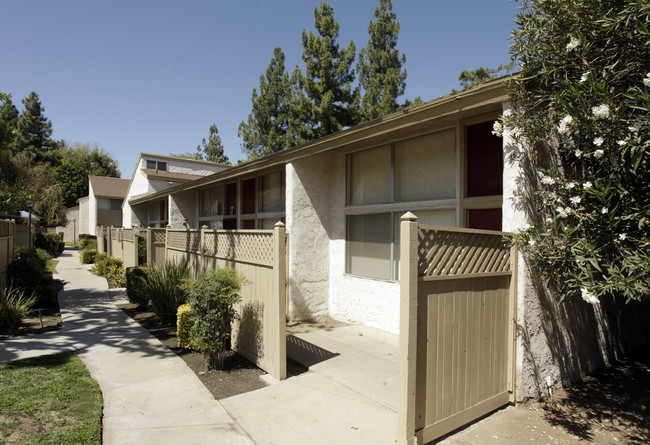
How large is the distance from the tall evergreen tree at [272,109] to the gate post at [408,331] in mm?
25258

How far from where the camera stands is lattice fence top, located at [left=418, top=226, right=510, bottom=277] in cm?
328

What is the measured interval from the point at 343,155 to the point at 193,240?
3.53 m

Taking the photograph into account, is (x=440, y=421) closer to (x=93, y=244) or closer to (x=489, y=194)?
Result: (x=489, y=194)

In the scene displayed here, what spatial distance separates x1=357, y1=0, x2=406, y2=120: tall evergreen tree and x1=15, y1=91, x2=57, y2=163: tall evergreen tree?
140ft

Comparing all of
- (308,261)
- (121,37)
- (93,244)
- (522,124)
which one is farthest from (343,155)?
(93,244)

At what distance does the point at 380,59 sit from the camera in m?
22.5

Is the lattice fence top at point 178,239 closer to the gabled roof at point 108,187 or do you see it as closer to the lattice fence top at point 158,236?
the lattice fence top at point 158,236

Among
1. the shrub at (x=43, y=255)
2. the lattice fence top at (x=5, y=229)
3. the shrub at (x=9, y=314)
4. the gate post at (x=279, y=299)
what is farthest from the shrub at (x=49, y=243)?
the gate post at (x=279, y=299)

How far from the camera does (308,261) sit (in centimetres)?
778

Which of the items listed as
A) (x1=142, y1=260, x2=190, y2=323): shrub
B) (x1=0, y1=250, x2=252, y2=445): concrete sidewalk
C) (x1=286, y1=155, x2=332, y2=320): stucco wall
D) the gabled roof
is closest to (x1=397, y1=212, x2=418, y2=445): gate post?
(x1=0, y1=250, x2=252, y2=445): concrete sidewalk

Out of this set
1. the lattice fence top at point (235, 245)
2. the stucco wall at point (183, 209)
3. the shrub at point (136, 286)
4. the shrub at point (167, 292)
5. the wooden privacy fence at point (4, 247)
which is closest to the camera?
the lattice fence top at point (235, 245)

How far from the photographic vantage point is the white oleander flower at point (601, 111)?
2852mm

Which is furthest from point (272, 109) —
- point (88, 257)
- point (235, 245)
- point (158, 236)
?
point (235, 245)

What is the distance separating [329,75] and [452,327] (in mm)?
20666
